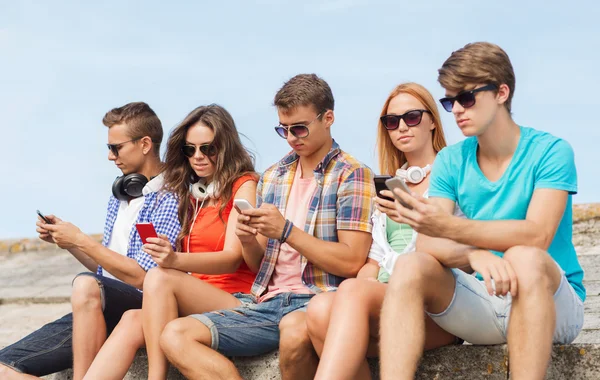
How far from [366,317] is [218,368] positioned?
2.92ft

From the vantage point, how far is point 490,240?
3.52m

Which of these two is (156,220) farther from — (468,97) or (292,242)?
(468,97)

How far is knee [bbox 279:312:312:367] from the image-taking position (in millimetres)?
3945

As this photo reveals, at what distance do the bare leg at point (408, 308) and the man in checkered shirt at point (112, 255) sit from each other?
1.84m

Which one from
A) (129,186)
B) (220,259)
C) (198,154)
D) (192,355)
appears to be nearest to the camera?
(192,355)

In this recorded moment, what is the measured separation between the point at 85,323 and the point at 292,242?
1346mm

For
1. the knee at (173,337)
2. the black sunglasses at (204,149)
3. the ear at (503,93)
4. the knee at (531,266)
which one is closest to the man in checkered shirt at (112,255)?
the black sunglasses at (204,149)

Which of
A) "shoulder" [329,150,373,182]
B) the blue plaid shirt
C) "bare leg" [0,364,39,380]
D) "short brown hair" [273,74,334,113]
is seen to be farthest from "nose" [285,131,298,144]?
"bare leg" [0,364,39,380]

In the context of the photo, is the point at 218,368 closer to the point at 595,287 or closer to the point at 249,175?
the point at 249,175

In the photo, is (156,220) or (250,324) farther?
(156,220)

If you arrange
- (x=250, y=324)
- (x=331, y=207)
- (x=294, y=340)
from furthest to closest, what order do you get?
1. (x=331, y=207)
2. (x=250, y=324)
3. (x=294, y=340)

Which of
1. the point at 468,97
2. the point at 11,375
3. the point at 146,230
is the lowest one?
the point at 11,375

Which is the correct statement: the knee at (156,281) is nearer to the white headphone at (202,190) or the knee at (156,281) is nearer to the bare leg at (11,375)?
the white headphone at (202,190)

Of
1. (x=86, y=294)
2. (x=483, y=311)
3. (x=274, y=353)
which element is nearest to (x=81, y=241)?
(x=86, y=294)
